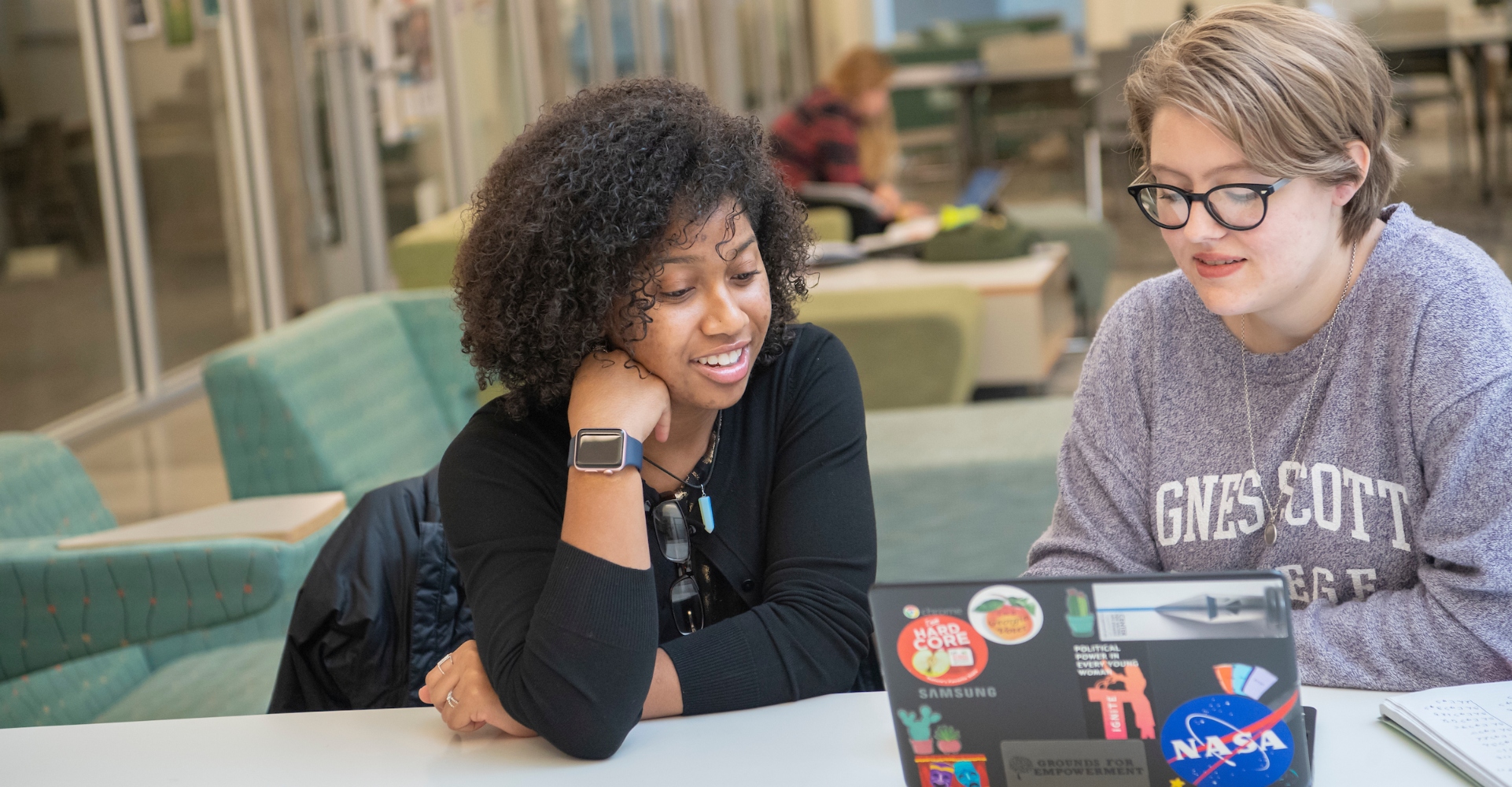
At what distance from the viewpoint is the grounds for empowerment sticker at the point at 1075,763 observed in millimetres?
949

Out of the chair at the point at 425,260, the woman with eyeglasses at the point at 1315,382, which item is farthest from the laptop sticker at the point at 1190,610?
the chair at the point at 425,260

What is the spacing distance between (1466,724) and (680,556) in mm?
734

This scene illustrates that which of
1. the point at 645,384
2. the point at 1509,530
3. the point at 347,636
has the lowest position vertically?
the point at 347,636

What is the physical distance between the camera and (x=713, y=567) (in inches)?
56.6

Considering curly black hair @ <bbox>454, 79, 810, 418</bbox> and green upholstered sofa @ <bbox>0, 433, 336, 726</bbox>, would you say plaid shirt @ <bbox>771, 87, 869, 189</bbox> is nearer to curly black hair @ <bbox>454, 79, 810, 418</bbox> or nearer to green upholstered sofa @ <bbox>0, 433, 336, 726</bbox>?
green upholstered sofa @ <bbox>0, 433, 336, 726</bbox>

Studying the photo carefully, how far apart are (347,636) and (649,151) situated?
0.63 m

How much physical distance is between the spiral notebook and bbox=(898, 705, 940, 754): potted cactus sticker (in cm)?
38

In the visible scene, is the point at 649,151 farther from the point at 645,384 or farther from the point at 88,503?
the point at 88,503

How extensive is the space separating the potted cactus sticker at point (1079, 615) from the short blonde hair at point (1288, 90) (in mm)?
489

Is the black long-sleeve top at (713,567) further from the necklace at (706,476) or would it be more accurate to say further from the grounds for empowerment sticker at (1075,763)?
the grounds for empowerment sticker at (1075,763)

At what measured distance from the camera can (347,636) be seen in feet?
4.88

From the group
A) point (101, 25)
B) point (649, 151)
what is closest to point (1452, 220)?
point (101, 25)

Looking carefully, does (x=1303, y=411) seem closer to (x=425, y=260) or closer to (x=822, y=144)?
(x=425, y=260)

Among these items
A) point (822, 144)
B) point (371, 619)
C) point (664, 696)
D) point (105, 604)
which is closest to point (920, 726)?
point (664, 696)
